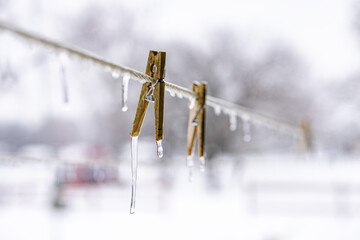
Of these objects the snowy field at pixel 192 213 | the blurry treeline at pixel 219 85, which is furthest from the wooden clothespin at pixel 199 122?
the blurry treeline at pixel 219 85

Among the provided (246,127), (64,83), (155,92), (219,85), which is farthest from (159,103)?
(219,85)

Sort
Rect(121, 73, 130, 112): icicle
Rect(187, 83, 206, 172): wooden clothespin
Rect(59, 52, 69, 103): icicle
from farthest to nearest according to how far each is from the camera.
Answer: Rect(187, 83, 206, 172): wooden clothespin < Rect(121, 73, 130, 112): icicle < Rect(59, 52, 69, 103): icicle

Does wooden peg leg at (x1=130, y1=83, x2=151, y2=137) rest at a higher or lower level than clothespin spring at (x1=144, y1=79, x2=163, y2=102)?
lower

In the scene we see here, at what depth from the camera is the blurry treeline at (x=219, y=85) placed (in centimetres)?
685

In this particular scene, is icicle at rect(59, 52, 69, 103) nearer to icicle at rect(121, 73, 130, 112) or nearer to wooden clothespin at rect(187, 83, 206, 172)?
icicle at rect(121, 73, 130, 112)

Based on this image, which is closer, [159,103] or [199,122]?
[159,103]

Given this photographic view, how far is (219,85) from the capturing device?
776 cm

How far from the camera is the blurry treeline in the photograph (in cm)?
685

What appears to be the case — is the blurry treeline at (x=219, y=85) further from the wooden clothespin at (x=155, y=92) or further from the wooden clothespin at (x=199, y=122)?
the wooden clothespin at (x=155, y=92)

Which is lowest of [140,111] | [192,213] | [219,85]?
[192,213]

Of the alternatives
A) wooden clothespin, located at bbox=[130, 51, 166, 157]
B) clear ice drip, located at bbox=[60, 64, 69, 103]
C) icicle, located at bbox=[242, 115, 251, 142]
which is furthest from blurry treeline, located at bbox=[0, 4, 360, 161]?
clear ice drip, located at bbox=[60, 64, 69, 103]

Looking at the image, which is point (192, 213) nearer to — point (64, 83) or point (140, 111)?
point (140, 111)

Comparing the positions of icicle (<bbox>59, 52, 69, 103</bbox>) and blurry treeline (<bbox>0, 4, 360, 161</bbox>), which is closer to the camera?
icicle (<bbox>59, 52, 69, 103</bbox>)

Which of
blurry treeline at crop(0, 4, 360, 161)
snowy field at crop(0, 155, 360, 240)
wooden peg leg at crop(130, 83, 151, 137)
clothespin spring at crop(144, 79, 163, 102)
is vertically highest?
blurry treeline at crop(0, 4, 360, 161)
